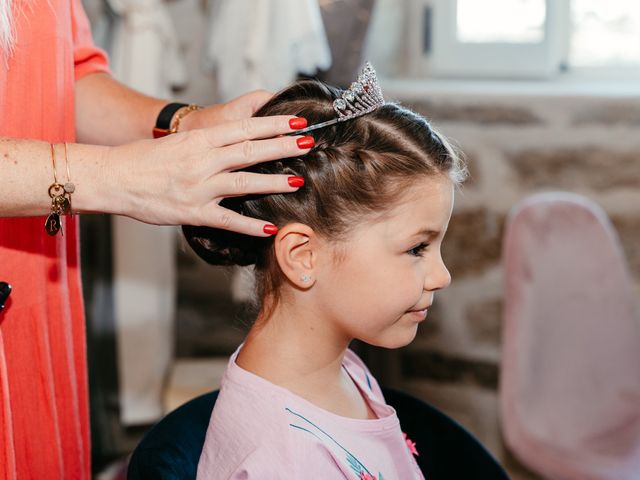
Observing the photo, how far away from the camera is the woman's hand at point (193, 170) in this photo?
3.18ft

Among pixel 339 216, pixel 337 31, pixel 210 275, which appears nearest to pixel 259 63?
pixel 337 31

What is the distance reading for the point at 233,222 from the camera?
1.00 meters

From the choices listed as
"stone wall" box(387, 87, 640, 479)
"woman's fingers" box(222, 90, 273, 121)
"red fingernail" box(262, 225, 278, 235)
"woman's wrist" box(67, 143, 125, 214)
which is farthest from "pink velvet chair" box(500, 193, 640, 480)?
"woman's wrist" box(67, 143, 125, 214)

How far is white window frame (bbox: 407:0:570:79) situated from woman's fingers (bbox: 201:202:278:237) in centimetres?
161

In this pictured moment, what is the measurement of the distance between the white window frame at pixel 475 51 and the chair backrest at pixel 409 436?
1.43 m

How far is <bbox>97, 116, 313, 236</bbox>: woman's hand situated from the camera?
969 mm

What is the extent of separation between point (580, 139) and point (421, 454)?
130 cm

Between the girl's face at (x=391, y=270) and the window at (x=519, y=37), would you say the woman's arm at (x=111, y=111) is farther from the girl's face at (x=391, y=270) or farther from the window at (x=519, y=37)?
the window at (x=519, y=37)

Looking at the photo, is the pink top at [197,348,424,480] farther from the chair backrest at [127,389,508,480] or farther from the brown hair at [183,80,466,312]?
→ the brown hair at [183,80,466,312]

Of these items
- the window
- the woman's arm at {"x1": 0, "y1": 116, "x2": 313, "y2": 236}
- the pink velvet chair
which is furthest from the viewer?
the window

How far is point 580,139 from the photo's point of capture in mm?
2283

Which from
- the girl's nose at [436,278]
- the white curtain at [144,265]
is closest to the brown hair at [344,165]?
the girl's nose at [436,278]

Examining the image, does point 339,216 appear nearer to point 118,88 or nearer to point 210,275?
point 118,88

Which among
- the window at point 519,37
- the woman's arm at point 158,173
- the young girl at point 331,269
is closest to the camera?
the woman's arm at point 158,173
